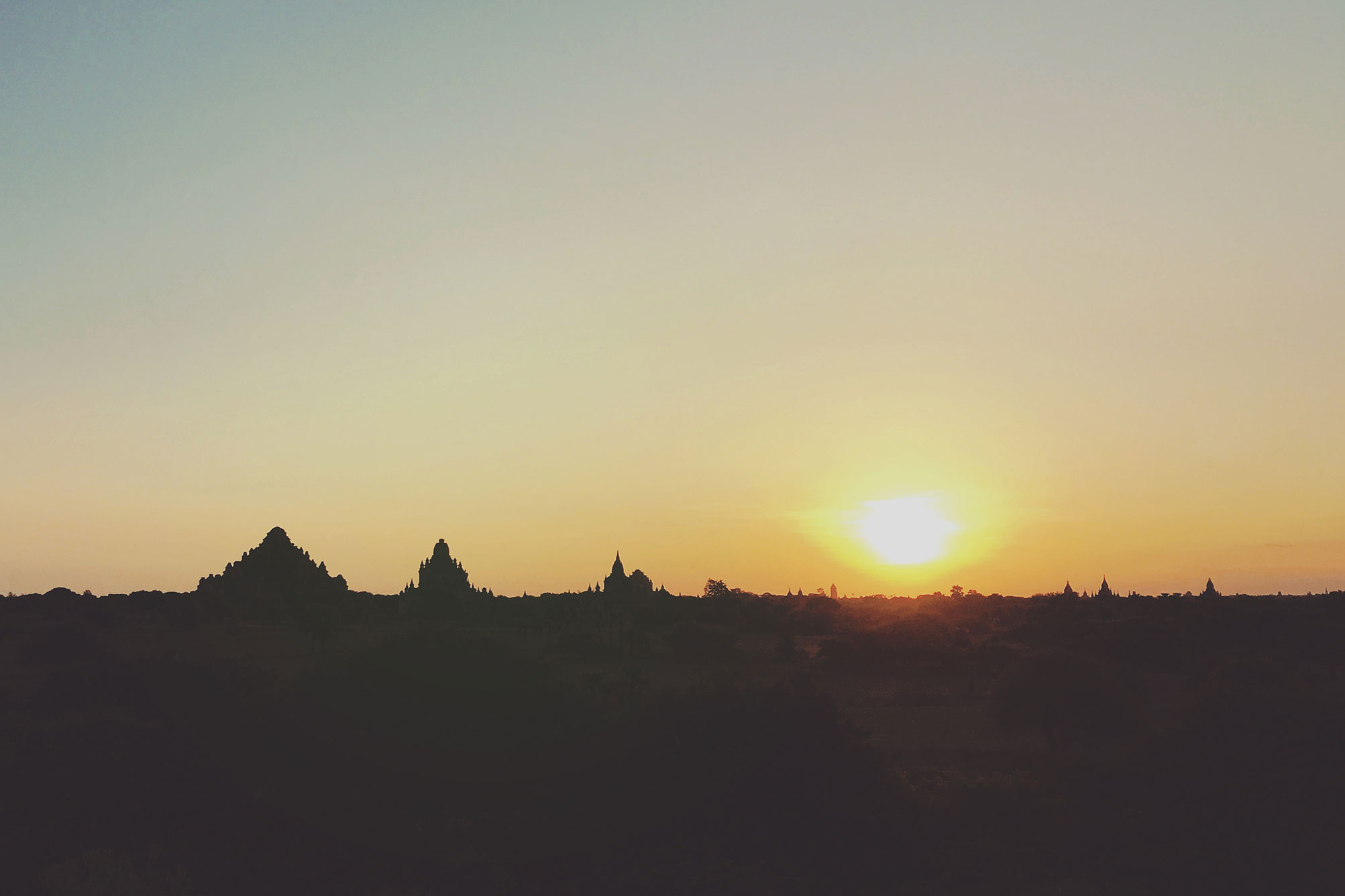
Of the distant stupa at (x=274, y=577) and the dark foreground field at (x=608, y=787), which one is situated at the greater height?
the distant stupa at (x=274, y=577)

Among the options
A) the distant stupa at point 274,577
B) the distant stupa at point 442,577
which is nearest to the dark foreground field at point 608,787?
the distant stupa at point 274,577

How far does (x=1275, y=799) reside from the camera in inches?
1124

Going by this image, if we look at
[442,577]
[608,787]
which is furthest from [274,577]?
[608,787]

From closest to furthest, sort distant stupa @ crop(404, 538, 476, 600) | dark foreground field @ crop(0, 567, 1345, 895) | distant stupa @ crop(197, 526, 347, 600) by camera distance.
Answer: dark foreground field @ crop(0, 567, 1345, 895), distant stupa @ crop(197, 526, 347, 600), distant stupa @ crop(404, 538, 476, 600)

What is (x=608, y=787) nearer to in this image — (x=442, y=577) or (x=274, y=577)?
(x=274, y=577)

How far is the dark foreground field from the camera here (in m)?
22.8

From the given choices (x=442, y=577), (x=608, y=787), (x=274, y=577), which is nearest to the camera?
(x=608, y=787)

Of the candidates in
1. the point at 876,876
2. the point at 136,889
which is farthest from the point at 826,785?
the point at 136,889

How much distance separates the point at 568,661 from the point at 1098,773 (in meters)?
45.4

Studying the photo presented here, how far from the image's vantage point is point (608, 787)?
89.1ft

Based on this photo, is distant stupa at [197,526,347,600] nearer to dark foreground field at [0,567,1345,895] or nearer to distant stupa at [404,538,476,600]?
distant stupa at [404,538,476,600]

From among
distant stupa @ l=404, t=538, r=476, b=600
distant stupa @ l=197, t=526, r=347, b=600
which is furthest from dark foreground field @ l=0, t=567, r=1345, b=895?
distant stupa @ l=404, t=538, r=476, b=600

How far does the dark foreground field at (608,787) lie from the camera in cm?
2278

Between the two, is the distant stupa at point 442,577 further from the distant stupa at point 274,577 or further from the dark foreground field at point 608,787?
the dark foreground field at point 608,787
